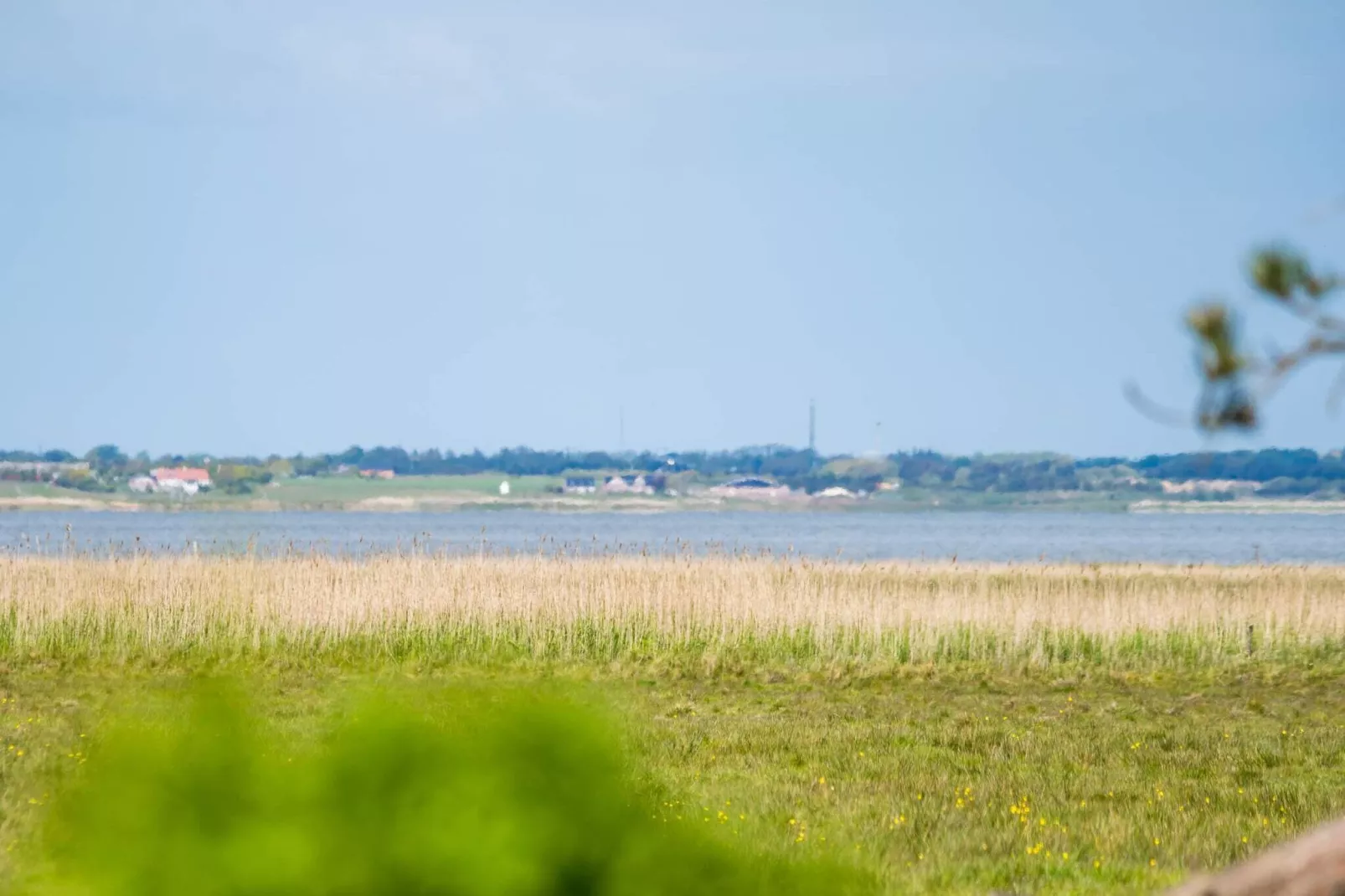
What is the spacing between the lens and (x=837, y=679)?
54.7 feet

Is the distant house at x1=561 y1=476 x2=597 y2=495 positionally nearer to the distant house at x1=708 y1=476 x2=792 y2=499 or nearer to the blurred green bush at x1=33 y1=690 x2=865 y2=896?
the distant house at x1=708 y1=476 x2=792 y2=499

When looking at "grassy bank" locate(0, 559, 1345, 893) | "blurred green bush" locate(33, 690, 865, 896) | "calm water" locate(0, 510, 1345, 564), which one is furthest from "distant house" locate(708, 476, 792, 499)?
"blurred green bush" locate(33, 690, 865, 896)

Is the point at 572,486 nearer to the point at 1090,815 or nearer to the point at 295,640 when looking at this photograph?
the point at 295,640

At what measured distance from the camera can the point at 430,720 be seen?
188 cm

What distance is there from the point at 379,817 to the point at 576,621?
17714 millimetres

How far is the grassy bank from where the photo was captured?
830 cm

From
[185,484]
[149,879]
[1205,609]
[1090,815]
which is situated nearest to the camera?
[149,879]

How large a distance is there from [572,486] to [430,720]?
155m

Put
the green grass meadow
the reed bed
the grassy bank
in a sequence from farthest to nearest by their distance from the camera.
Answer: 1. the reed bed
2. the grassy bank
3. the green grass meadow

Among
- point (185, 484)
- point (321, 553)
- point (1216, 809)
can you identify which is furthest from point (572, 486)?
point (1216, 809)

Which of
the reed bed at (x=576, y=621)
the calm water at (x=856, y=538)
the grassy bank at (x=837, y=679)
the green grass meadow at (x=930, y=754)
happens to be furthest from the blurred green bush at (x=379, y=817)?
the calm water at (x=856, y=538)

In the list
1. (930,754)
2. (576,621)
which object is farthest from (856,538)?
(930,754)

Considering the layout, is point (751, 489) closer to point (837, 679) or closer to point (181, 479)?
point (181, 479)

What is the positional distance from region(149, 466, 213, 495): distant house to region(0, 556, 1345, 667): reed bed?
129 meters
